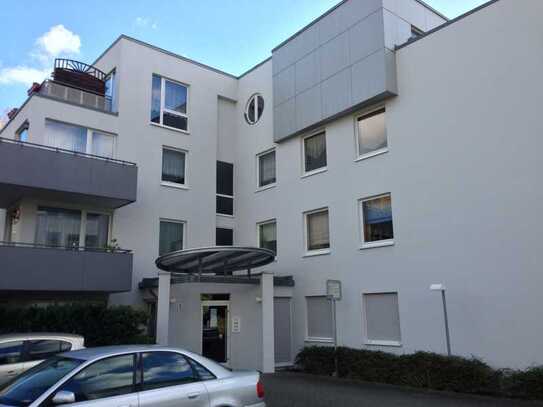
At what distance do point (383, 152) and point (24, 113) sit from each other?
466 inches

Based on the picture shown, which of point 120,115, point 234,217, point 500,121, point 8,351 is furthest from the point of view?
point 234,217

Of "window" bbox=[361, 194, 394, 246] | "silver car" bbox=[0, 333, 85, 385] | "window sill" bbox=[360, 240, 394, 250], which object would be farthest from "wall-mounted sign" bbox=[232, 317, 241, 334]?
"silver car" bbox=[0, 333, 85, 385]

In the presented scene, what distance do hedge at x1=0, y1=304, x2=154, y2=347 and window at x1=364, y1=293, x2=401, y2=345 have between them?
20.7 feet

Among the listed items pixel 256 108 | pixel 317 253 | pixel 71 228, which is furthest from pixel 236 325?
pixel 256 108

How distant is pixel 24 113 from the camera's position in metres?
18.1

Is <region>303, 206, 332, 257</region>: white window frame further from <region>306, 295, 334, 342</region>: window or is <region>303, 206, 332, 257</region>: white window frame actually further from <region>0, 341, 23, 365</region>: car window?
<region>0, 341, 23, 365</region>: car window

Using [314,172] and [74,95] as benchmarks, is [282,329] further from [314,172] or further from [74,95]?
[74,95]

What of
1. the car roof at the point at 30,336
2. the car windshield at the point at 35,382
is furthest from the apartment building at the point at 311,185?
the car windshield at the point at 35,382

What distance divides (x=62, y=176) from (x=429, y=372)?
11417 millimetres

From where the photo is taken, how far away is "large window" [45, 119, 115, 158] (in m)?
17.5

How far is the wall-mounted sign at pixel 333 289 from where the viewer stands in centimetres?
1530

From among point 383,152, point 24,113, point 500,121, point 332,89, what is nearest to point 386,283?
point 383,152

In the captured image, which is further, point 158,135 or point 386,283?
point 158,135

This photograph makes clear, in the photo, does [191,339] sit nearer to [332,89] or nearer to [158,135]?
[158,135]
